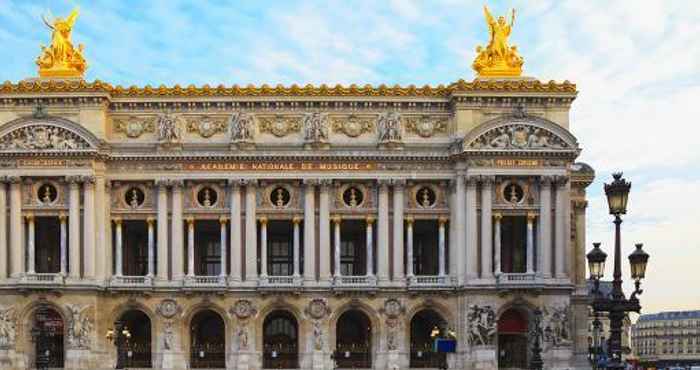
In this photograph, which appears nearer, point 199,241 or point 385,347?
point 385,347

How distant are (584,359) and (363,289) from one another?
584 inches

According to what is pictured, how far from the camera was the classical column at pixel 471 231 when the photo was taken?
2584 inches

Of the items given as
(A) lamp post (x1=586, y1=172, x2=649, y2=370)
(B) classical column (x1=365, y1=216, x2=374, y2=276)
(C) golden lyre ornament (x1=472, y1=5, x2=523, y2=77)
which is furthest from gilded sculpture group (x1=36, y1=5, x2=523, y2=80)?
(A) lamp post (x1=586, y1=172, x2=649, y2=370)

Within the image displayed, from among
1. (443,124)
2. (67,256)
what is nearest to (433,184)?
(443,124)

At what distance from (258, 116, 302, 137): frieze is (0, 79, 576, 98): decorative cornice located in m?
1.47

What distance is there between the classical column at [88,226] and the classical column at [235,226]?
8151 mm

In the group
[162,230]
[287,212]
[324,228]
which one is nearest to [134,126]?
[162,230]

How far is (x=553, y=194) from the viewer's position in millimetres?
66125

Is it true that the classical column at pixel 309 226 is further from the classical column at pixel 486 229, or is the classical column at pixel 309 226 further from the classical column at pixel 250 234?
the classical column at pixel 486 229

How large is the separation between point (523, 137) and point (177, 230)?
21389 mm

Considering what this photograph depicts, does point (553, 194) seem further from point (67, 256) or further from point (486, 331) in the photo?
point (67, 256)

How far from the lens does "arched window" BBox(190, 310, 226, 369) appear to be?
221 ft

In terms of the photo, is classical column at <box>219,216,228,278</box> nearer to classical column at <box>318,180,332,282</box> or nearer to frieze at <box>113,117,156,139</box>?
classical column at <box>318,180,332,282</box>

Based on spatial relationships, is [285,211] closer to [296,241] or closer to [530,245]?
[296,241]
